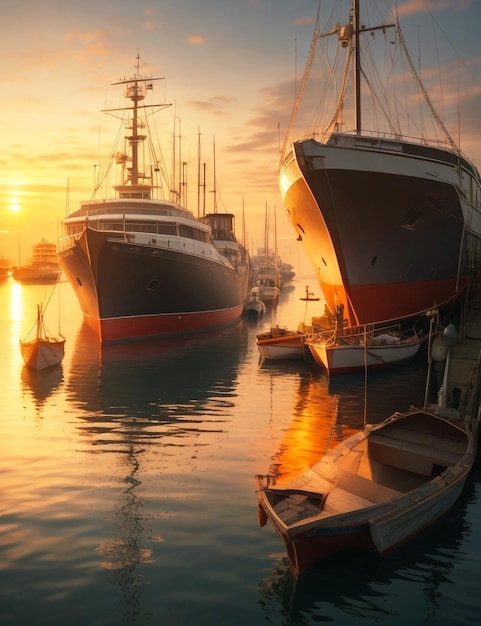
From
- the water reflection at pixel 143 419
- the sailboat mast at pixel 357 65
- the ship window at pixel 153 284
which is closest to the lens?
the water reflection at pixel 143 419

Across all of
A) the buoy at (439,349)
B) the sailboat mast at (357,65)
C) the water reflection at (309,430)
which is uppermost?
the sailboat mast at (357,65)

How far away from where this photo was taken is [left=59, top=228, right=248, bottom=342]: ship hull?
33000 millimetres

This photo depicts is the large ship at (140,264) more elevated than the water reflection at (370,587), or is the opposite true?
the large ship at (140,264)

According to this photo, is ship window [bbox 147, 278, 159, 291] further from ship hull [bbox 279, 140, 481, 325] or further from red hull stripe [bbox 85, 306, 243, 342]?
ship hull [bbox 279, 140, 481, 325]

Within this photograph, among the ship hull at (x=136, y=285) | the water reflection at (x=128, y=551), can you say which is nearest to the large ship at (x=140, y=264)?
the ship hull at (x=136, y=285)

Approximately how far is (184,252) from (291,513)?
29343 mm

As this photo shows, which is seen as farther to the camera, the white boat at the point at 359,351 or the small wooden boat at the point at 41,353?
the small wooden boat at the point at 41,353

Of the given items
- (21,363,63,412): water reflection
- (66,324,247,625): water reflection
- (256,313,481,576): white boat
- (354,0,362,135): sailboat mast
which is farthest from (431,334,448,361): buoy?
(354,0,362,135): sailboat mast

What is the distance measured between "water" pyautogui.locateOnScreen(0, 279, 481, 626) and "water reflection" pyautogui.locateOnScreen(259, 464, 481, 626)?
0.08ft

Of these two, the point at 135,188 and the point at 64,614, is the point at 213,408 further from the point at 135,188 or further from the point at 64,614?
the point at 135,188

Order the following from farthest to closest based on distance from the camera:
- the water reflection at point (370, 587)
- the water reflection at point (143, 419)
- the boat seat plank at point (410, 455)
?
the boat seat plank at point (410, 455) < the water reflection at point (143, 419) < the water reflection at point (370, 587)

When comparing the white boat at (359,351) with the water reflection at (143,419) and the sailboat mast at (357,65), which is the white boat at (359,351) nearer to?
the water reflection at (143,419)

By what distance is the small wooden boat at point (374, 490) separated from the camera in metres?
8.73

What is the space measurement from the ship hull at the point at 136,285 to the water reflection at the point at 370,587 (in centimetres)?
2618
